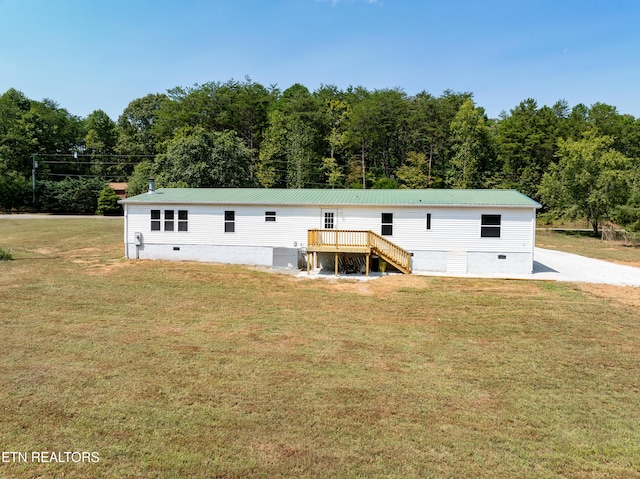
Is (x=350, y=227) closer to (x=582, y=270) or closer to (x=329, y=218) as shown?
(x=329, y=218)

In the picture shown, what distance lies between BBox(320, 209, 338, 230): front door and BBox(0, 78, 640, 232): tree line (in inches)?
765

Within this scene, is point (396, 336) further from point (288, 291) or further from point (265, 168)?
Answer: point (265, 168)

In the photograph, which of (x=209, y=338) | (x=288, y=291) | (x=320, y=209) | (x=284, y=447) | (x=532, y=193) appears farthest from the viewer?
(x=532, y=193)

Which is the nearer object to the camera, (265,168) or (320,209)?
(320,209)

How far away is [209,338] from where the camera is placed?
786 centimetres

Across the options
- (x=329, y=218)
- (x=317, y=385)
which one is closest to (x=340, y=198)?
(x=329, y=218)

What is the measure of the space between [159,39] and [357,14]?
33.2 feet

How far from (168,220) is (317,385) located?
15.0 metres

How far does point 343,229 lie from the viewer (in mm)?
17172

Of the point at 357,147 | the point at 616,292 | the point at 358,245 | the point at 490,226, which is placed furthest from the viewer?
the point at 357,147

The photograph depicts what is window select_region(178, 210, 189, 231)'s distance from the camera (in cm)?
1830

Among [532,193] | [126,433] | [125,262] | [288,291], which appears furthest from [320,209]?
[532,193]

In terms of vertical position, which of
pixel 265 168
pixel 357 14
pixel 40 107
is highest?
pixel 40 107

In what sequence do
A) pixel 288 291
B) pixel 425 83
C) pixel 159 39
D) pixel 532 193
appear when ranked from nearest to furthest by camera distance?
1. pixel 288 291
2. pixel 159 39
3. pixel 532 193
4. pixel 425 83
